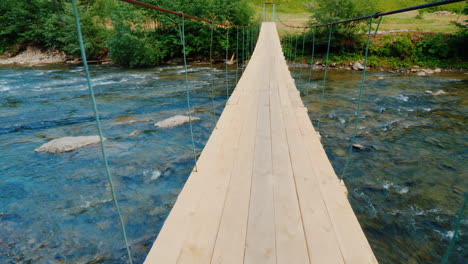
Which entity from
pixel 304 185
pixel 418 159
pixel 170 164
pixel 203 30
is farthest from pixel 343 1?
pixel 304 185

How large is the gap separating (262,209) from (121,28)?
11908 millimetres

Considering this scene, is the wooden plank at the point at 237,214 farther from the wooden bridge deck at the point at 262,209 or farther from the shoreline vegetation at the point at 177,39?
the shoreline vegetation at the point at 177,39

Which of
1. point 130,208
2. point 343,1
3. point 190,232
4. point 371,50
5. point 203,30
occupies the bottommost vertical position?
point 130,208

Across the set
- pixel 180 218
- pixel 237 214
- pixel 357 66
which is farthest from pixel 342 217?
pixel 357 66

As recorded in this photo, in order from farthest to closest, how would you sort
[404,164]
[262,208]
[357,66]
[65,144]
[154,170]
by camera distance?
[357,66] → [65,144] → [404,164] → [154,170] → [262,208]

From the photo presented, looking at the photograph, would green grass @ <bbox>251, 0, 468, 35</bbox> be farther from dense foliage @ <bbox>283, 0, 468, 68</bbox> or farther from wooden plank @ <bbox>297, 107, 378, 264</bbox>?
wooden plank @ <bbox>297, 107, 378, 264</bbox>

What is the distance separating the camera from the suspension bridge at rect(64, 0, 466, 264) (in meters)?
1.20

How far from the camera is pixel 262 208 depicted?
1.50 m

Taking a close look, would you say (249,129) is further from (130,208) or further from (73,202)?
(73,202)

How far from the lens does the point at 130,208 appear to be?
285 cm

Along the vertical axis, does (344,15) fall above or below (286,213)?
above

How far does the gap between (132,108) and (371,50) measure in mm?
10370

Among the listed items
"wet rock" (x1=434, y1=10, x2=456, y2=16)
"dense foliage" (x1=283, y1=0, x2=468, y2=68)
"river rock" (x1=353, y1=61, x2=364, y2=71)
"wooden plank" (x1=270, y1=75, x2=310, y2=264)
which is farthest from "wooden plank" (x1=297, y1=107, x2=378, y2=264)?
"wet rock" (x1=434, y1=10, x2=456, y2=16)

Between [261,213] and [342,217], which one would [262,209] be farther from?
[342,217]
